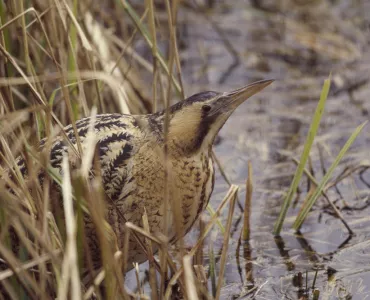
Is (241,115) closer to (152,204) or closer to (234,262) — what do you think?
(234,262)

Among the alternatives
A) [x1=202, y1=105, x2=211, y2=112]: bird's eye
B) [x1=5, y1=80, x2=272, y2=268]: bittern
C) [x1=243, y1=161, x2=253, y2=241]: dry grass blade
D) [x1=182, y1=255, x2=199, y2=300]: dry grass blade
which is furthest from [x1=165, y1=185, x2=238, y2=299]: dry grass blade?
[x1=243, y1=161, x2=253, y2=241]: dry grass blade

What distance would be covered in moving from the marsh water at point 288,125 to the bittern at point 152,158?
542mm

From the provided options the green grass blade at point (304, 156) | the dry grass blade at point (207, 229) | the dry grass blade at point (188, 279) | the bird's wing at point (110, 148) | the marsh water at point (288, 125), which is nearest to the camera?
the dry grass blade at point (188, 279)

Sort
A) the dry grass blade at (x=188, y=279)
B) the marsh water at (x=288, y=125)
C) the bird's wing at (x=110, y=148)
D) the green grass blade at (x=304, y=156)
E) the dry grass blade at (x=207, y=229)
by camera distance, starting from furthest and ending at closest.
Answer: the marsh water at (x=288, y=125)
the green grass blade at (x=304, y=156)
the bird's wing at (x=110, y=148)
the dry grass blade at (x=207, y=229)
the dry grass blade at (x=188, y=279)

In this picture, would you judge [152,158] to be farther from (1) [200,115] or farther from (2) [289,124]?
(2) [289,124]

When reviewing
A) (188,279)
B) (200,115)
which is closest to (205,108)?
(200,115)

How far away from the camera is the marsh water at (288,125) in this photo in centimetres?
383

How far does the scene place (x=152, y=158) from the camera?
3312 millimetres

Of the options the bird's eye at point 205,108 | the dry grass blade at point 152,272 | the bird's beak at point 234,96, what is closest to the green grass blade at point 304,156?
the bird's beak at point 234,96

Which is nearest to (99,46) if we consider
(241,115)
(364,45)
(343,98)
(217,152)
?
(217,152)

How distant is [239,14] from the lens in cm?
696

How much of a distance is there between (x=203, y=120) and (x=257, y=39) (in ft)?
11.1

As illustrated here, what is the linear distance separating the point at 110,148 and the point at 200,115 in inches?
13.8

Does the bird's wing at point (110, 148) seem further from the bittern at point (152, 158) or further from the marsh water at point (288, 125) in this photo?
the marsh water at point (288, 125)
